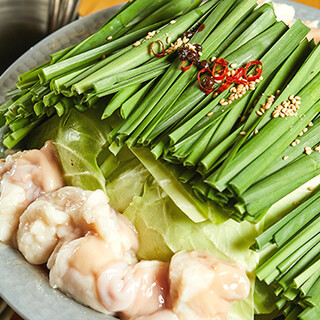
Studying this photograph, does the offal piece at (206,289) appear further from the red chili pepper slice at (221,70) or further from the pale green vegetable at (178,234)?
the red chili pepper slice at (221,70)

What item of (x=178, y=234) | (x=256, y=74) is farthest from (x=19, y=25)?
(x=178, y=234)

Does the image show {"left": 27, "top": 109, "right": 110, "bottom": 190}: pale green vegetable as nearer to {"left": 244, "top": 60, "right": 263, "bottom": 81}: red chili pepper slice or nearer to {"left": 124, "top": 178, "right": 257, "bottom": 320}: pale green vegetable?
{"left": 124, "top": 178, "right": 257, "bottom": 320}: pale green vegetable

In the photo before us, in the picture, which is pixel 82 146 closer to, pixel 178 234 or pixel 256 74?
pixel 178 234

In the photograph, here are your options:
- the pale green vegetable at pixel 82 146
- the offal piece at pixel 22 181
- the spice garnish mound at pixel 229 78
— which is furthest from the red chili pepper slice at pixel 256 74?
the offal piece at pixel 22 181

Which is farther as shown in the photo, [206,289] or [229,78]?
[229,78]

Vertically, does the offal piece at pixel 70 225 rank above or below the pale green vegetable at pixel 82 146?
below

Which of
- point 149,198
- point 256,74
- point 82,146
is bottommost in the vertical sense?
point 149,198

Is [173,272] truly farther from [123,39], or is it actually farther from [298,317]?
[123,39]

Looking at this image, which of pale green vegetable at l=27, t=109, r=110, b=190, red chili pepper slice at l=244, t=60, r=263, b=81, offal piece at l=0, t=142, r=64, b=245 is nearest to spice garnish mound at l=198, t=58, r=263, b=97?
red chili pepper slice at l=244, t=60, r=263, b=81

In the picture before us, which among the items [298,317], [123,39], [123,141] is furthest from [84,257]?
[123,39]
